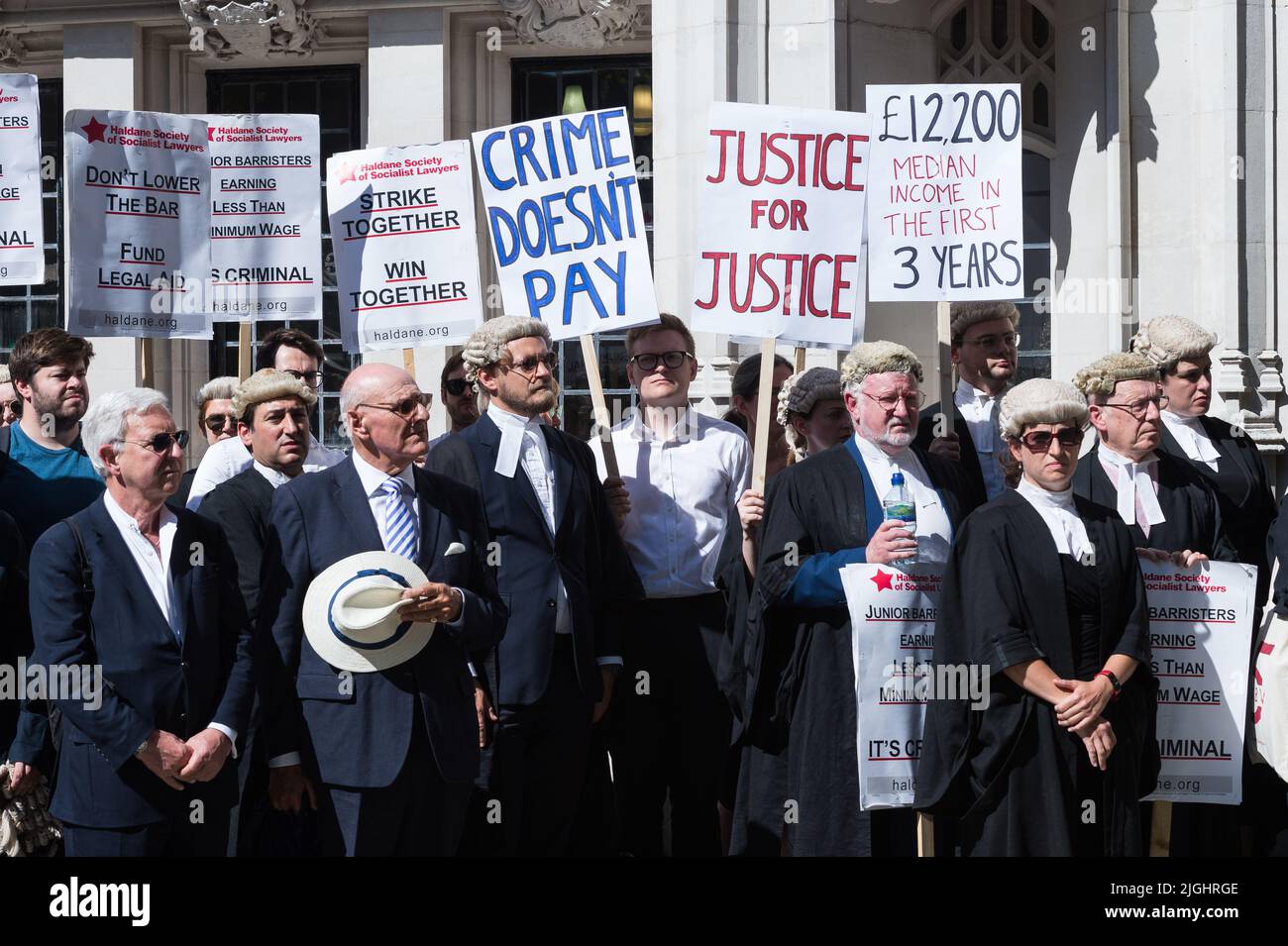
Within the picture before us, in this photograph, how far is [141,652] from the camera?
5.53 m

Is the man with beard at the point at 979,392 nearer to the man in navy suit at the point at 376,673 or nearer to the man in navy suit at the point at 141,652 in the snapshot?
the man in navy suit at the point at 376,673

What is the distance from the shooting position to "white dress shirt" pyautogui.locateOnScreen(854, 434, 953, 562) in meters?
6.54

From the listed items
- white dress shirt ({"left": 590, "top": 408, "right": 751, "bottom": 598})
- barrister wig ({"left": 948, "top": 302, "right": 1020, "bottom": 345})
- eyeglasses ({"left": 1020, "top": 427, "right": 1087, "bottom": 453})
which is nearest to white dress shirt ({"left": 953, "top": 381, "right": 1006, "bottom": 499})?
barrister wig ({"left": 948, "top": 302, "right": 1020, "bottom": 345})

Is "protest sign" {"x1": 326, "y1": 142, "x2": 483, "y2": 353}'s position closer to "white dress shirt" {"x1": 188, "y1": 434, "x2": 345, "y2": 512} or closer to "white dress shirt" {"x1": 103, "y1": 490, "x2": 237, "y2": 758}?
"white dress shirt" {"x1": 188, "y1": 434, "x2": 345, "y2": 512}

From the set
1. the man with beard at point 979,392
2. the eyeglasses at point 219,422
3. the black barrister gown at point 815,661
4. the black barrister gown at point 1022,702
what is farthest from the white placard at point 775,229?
the eyeglasses at point 219,422

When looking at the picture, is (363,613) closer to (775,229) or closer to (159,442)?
(159,442)

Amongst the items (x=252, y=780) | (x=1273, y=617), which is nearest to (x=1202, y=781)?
(x=1273, y=617)

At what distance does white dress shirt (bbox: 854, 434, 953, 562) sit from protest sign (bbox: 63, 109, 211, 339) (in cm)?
383

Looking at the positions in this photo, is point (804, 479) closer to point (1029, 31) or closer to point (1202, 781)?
point (1202, 781)

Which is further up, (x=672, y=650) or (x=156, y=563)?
(x=156, y=563)

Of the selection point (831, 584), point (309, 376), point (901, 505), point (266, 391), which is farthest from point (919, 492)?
point (309, 376)

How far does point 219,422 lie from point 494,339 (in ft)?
5.36

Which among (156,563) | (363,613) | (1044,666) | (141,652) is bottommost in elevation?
(1044,666)
